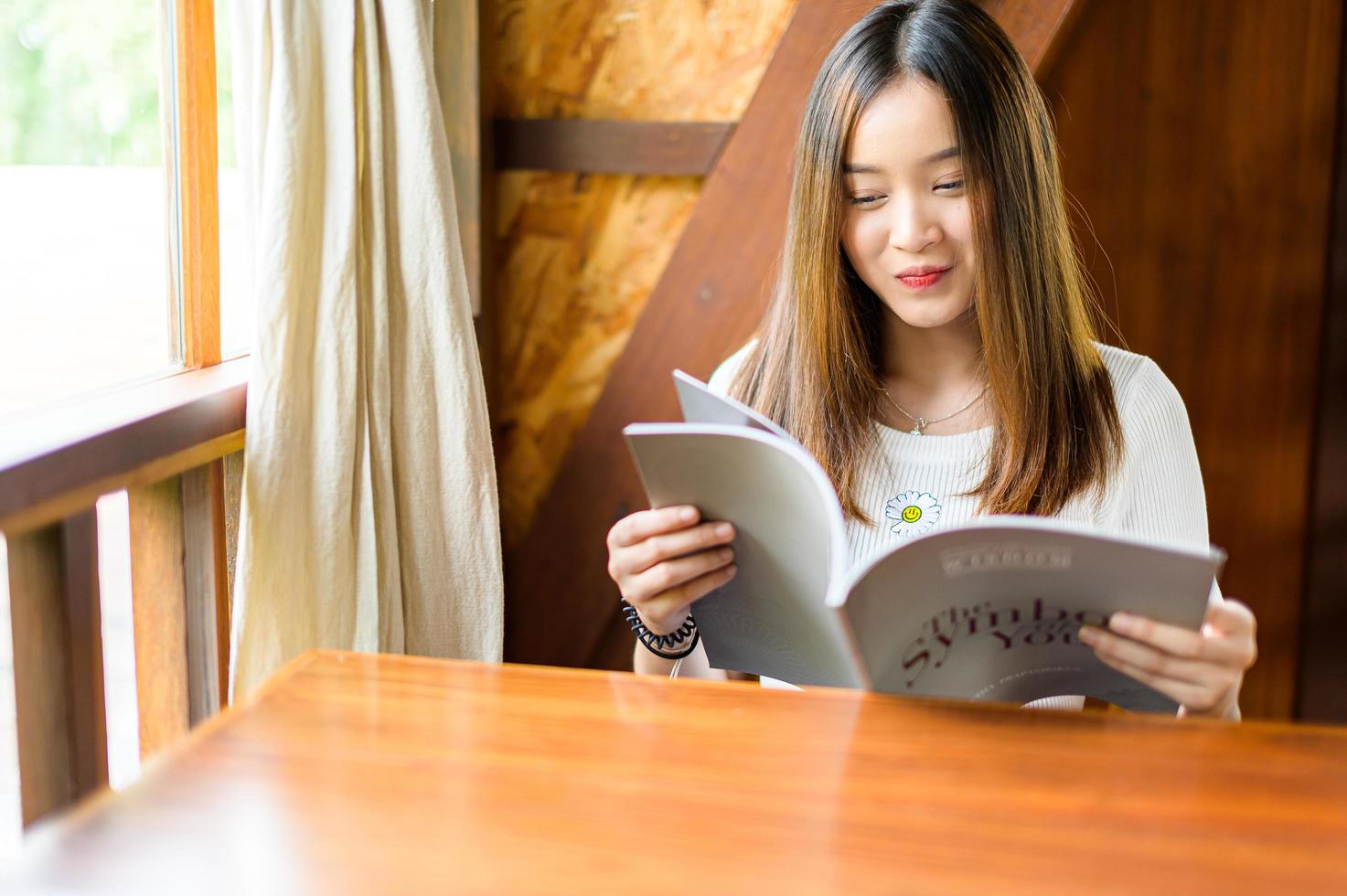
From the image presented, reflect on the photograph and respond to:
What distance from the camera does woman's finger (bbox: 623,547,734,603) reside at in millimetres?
1044

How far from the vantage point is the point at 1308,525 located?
8.22 ft

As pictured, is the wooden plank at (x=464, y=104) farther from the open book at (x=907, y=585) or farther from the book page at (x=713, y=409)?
the open book at (x=907, y=585)

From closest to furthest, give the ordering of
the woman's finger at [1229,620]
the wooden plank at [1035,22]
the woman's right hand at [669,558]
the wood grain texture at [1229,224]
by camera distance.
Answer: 1. the woman's finger at [1229,620]
2. the woman's right hand at [669,558]
3. the wooden plank at [1035,22]
4. the wood grain texture at [1229,224]

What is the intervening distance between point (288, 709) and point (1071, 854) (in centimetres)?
53

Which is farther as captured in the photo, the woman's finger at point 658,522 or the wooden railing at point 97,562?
the wooden railing at point 97,562

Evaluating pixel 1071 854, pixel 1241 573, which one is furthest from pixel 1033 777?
pixel 1241 573

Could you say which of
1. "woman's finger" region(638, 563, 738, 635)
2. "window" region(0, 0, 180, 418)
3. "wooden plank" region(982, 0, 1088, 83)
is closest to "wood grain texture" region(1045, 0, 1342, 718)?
"wooden plank" region(982, 0, 1088, 83)

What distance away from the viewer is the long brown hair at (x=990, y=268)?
128 cm

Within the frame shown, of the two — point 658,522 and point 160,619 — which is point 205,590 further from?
point 658,522

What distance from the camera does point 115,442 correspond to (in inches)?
48.0

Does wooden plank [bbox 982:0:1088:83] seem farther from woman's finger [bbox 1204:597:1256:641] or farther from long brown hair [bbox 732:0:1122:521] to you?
woman's finger [bbox 1204:597:1256:641]

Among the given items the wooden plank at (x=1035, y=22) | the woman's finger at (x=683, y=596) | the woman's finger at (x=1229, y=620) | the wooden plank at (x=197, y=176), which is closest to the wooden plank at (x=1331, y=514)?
the wooden plank at (x=1035, y=22)

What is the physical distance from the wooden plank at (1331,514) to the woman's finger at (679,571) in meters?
1.92

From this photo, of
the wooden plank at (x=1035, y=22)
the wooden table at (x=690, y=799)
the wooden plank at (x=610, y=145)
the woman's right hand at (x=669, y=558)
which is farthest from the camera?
the wooden plank at (x=610, y=145)
